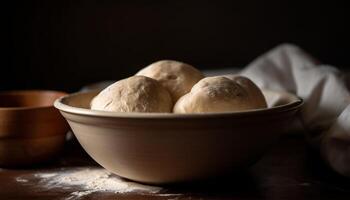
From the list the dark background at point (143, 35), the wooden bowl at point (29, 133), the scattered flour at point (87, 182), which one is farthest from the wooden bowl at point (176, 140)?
the dark background at point (143, 35)

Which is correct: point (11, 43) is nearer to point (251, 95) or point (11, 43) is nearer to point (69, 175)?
point (69, 175)

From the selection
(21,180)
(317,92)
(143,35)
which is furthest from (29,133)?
(143,35)

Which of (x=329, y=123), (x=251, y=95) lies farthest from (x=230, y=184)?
(x=329, y=123)

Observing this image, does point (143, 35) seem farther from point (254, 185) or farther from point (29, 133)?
point (254, 185)

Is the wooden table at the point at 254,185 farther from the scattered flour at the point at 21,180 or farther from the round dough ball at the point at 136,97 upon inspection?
→ the round dough ball at the point at 136,97

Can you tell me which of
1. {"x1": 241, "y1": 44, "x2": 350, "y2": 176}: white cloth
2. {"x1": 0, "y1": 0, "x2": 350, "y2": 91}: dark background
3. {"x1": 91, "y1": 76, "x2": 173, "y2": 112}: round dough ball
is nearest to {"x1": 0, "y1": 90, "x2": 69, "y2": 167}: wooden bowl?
{"x1": 91, "y1": 76, "x2": 173, "y2": 112}: round dough ball

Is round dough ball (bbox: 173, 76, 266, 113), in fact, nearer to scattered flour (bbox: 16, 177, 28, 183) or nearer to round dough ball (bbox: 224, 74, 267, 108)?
round dough ball (bbox: 224, 74, 267, 108)
